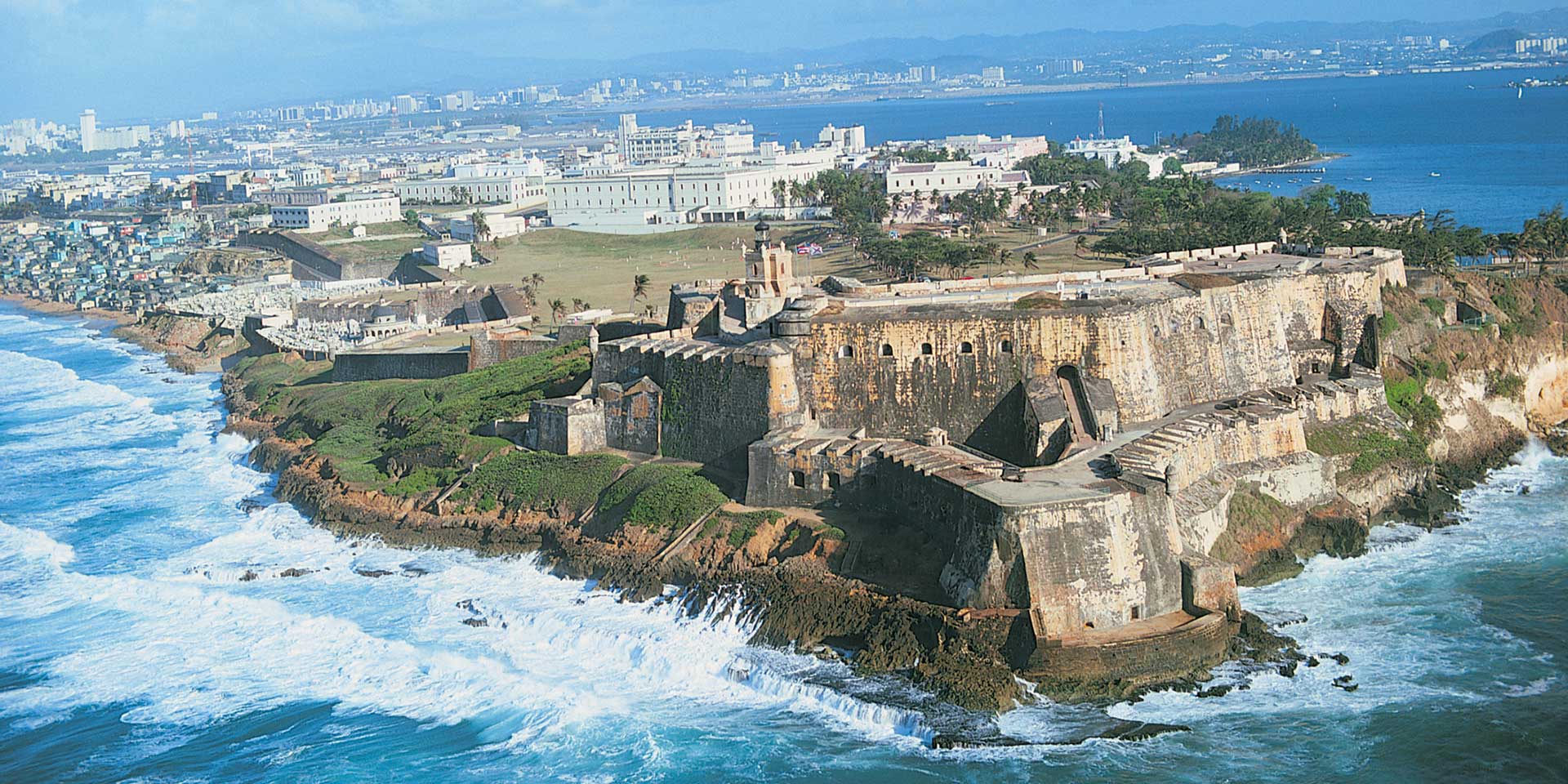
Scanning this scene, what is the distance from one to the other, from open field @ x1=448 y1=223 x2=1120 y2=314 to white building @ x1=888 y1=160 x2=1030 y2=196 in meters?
14.3

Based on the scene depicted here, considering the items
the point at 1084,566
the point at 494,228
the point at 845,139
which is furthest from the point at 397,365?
the point at 845,139

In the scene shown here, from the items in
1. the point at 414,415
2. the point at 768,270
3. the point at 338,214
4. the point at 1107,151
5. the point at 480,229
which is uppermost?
the point at 1107,151

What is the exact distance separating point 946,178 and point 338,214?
154ft

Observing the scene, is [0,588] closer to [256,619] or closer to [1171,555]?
[256,619]

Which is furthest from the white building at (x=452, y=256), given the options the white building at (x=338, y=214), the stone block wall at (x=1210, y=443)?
the stone block wall at (x=1210, y=443)

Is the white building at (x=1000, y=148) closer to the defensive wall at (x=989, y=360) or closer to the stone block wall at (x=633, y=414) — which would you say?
the defensive wall at (x=989, y=360)

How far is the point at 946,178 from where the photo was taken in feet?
348

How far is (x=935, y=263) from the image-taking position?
64.5 meters

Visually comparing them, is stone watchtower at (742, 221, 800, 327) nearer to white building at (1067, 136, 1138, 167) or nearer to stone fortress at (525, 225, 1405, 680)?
stone fortress at (525, 225, 1405, 680)

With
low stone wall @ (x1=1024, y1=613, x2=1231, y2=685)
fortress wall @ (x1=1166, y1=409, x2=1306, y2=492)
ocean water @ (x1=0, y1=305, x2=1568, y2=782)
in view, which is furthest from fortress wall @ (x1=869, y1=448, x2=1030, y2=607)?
fortress wall @ (x1=1166, y1=409, x2=1306, y2=492)

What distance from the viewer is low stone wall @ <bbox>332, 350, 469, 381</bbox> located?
55594 mm

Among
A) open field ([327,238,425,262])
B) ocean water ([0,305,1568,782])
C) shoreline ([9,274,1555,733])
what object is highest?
open field ([327,238,425,262])

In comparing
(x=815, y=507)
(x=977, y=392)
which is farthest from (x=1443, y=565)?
(x=815, y=507)

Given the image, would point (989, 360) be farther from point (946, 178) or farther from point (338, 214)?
point (338, 214)
